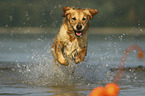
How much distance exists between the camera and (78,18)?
24.1 ft

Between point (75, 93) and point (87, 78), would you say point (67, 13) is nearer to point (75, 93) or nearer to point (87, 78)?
point (87, 78)

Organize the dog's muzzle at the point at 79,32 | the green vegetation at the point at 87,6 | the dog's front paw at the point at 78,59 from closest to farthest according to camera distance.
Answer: the dog's muzzle at the point at 79,32 → the dog's front paw at the point at 78,59 → the green vegetation at the point at 87,6

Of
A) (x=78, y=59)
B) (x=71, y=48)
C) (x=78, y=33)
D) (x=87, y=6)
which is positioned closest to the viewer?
(x=78, y=33)

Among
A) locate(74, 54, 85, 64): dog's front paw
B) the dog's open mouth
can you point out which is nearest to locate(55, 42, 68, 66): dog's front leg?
locate(74, 54, 85, 64): dog's front paw

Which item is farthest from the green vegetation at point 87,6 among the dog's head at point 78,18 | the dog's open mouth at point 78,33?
the dog's open mouth at point 78,33

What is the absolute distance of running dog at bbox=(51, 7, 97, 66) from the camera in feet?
24.1

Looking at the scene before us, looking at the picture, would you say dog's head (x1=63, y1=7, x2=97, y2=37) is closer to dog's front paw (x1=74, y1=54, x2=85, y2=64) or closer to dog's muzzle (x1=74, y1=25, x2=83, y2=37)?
dog's muzzle (x1=74, y1=25, x2=83, y2=37)

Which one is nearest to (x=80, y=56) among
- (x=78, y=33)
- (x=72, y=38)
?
(x=72, y=38)

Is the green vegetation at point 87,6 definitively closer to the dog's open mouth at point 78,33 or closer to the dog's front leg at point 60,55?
the dog's front leg at point 60,55

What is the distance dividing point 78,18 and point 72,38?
419mm

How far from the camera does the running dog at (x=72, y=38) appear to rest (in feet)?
24.1

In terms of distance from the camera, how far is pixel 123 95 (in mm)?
5625

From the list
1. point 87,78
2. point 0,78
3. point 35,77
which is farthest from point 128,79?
point 0,78

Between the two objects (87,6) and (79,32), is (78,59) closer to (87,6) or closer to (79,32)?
(79,32)
